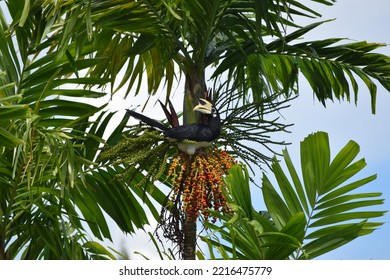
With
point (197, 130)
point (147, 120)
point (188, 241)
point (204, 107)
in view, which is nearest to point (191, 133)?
point (197, 130)

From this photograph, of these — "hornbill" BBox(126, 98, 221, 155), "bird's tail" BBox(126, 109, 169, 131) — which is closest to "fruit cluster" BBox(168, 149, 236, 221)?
"hornbill" BBox(126, 98, 221, 155)

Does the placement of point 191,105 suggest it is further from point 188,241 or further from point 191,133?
point 188,241

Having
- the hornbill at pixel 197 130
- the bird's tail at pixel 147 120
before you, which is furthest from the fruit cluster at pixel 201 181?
the bird's tail at pixel 147 120

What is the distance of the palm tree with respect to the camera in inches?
134

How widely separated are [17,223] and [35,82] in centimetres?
74

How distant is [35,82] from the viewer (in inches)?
156

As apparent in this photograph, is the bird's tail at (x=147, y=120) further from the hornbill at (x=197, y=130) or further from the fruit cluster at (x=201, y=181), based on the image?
the fruit cluster at (x=201, y=181)

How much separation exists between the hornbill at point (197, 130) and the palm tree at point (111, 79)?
83 mm

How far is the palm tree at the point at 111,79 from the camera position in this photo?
3.40m

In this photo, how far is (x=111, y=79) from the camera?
4.13 meters

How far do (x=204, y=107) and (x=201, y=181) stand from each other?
0.37 m
